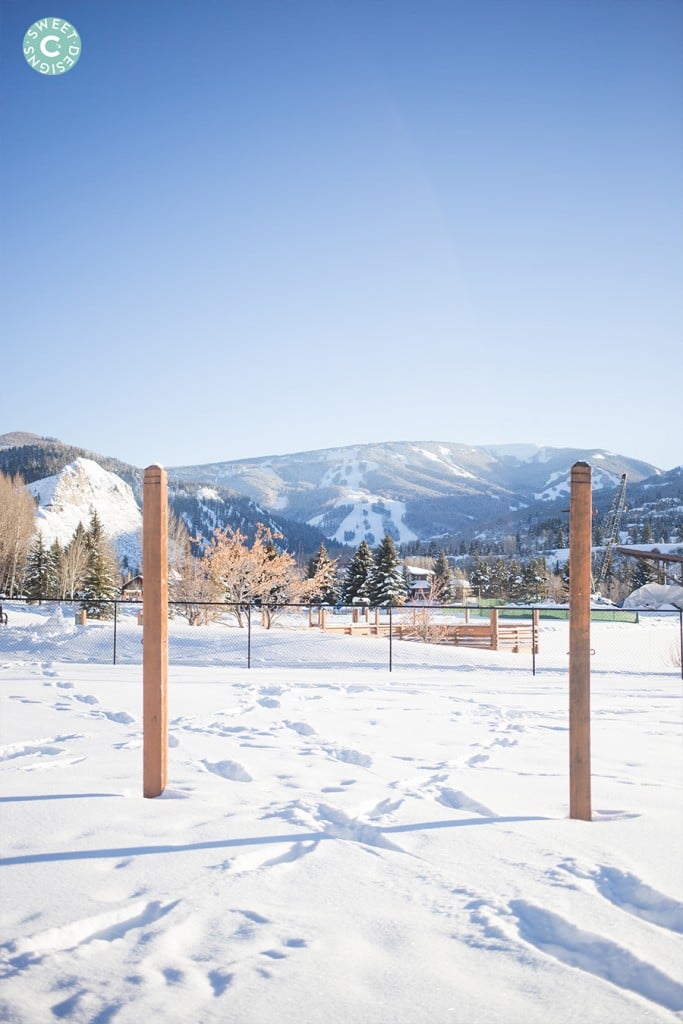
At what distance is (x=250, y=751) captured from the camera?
566cm

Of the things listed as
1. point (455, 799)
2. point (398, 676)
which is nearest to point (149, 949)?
point (455, 799)

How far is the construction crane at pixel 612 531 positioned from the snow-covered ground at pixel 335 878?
65531 mm

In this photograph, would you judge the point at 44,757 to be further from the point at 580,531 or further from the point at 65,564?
the point at 65,564

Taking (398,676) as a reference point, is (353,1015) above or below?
above

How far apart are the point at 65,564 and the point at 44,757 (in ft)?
156

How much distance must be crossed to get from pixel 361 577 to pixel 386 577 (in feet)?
5.23

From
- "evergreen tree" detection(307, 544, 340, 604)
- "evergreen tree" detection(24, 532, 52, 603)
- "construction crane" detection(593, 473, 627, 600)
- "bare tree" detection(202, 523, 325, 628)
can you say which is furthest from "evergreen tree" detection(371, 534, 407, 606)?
"construction crane" detection(593, 473, 627, 600)

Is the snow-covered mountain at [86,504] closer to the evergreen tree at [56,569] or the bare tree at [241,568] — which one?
the evergreen tree at [56,569]

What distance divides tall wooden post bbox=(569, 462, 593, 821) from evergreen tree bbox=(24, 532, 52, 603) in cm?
4805

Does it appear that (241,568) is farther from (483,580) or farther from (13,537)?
(483,580)

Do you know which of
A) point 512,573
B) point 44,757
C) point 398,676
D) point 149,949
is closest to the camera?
point 149,949

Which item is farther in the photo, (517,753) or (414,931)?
(517,753)

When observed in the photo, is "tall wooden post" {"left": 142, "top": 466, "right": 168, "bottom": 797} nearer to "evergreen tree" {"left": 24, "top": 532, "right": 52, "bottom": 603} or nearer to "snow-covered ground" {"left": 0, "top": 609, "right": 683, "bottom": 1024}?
"snow-covered ground" {"left": 0, "top": 609, "right": 683, "bottom": 1024}

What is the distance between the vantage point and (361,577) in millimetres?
43438
